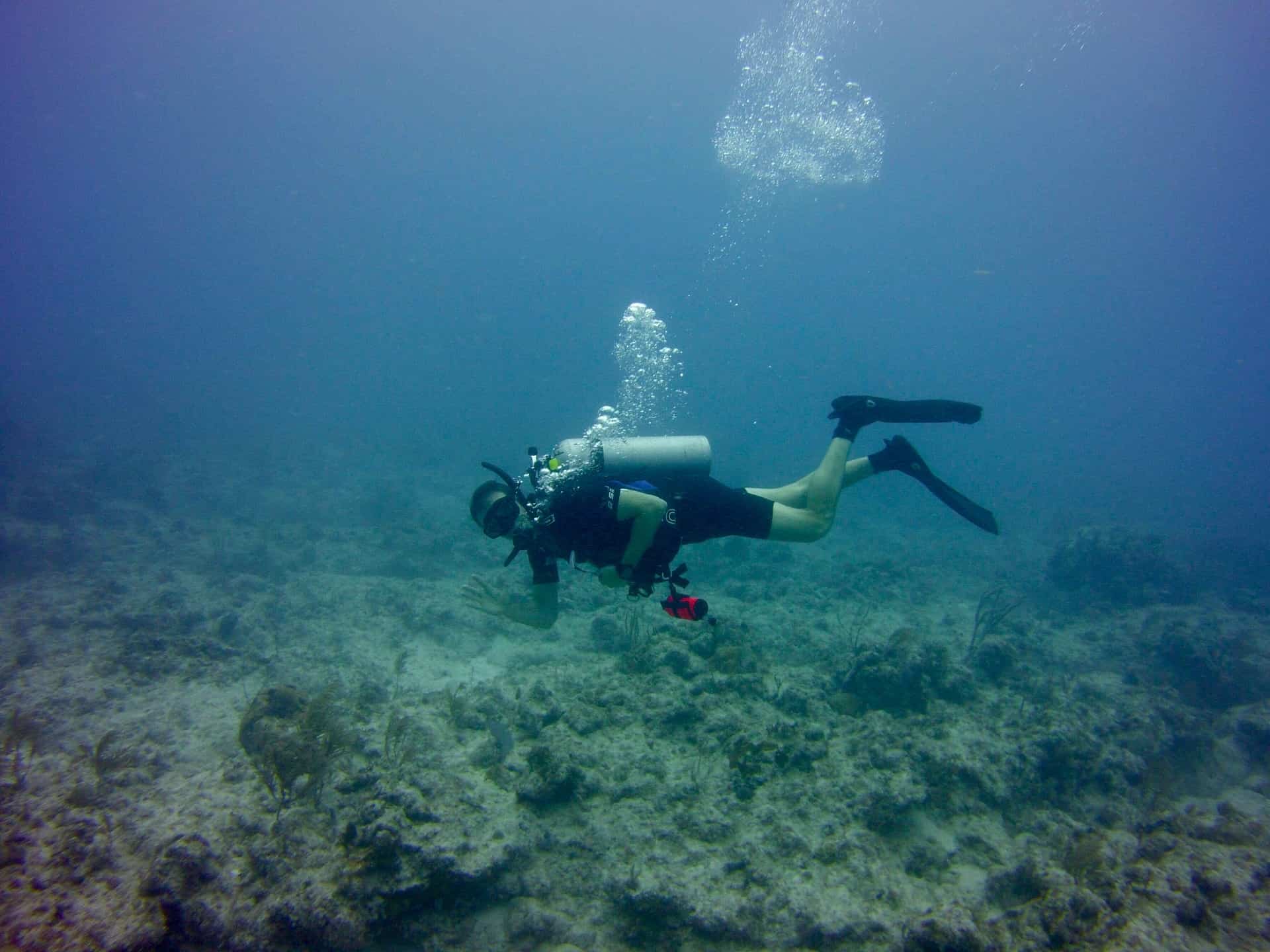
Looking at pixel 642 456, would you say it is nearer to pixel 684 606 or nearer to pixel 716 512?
pixel 716 512

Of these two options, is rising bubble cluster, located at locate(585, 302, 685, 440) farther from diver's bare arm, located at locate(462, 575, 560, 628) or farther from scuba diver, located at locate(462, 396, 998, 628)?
diver's bare arm, located at locate(462, 575, 560, 628)

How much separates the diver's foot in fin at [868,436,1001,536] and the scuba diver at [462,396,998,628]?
2 cm

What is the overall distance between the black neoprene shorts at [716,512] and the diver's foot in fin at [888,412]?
1.53 metres

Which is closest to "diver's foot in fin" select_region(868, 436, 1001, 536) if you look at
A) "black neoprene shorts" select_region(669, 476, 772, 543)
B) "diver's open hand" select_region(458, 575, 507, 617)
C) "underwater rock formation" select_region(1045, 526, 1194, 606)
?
"black neoprene shorts" select_region(669, 476, 772, 543)

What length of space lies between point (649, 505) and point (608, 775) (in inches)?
105

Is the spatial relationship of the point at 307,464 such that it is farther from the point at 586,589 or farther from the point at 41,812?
the point at 41,812

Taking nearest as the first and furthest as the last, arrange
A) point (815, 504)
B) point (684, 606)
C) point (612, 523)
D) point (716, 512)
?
point (684, 606), point (612, 523), point (716, 512), point (815, 504)

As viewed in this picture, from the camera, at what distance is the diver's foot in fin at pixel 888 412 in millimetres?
6641

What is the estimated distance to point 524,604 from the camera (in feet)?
17.9

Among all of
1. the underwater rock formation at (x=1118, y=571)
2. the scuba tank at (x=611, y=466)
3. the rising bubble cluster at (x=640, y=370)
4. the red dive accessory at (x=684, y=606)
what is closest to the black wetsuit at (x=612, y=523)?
the scuba tank at (x=611, y=466)

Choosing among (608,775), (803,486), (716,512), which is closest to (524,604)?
(608,775)

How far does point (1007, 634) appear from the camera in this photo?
10984 mm

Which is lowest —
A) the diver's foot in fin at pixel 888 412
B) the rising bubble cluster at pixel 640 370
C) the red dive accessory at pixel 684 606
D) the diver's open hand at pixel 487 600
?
the diver's open hand at pixel 487 600

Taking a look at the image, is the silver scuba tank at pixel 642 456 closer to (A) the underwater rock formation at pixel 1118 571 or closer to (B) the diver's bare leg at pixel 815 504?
(B) the diver's bare leg at pixel 815 504
